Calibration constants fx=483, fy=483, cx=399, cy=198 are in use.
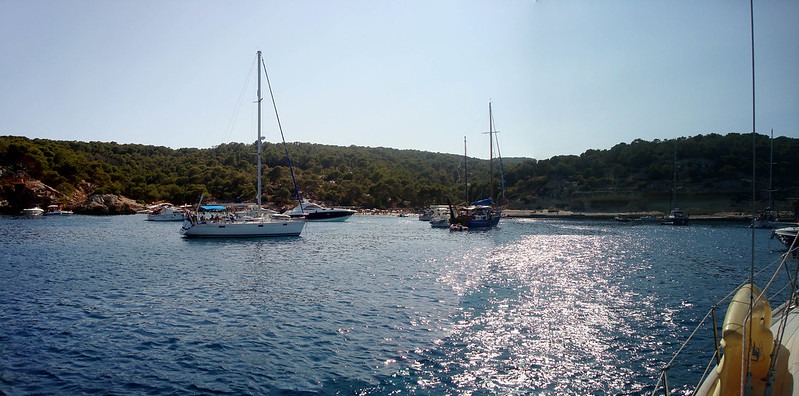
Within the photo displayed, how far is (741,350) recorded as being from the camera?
5.73 m

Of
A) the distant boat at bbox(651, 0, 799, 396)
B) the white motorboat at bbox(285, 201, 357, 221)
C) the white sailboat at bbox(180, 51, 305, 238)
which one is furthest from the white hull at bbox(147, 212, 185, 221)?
the distant boat at bbox(651, 0, 799, 396)

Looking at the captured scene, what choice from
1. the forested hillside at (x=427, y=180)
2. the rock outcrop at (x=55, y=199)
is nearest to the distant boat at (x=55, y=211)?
the rock outcrop at (x=55, y=199)

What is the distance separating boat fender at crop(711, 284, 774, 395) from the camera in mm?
5625

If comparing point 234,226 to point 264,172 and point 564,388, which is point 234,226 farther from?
point 264,172

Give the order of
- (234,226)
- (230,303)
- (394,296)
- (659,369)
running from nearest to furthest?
(659,369), (230,303), (394,296), (234,226)

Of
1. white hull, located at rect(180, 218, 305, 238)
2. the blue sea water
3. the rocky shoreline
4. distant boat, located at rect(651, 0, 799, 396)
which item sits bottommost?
the blue sea water

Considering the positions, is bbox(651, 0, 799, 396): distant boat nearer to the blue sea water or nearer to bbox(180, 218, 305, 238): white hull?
the blue sea water

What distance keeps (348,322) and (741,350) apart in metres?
11.5

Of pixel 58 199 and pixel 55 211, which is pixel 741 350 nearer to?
pixel 55 211

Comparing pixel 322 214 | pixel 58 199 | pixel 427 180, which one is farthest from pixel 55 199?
pixel 427 180

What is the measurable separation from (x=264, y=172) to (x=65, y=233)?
66.5 metres

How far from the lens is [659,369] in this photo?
11289mm

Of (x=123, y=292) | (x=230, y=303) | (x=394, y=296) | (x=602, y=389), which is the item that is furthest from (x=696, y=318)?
(x=123, y=292)

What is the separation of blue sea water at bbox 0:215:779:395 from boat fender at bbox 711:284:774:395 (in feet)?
14.8
